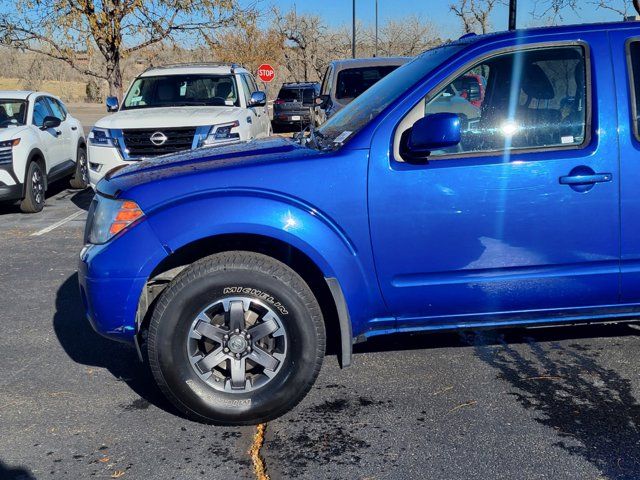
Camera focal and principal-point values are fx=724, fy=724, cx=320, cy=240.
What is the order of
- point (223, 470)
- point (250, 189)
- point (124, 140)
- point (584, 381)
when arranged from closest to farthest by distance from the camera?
point (223, 470)
point (250, 189)
point (584, 381)
point (124, 140)

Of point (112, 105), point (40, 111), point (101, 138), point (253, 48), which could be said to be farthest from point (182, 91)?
point (253, 48)

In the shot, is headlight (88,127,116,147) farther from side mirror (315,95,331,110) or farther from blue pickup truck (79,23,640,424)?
blue pickup truck (79,23,640,424)

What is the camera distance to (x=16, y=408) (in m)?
3.97

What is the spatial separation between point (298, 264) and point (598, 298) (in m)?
1.60

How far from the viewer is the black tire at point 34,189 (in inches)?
393

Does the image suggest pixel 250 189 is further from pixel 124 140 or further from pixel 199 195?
pixel 124 140

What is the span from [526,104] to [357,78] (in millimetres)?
7320

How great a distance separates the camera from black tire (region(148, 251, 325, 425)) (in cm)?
355

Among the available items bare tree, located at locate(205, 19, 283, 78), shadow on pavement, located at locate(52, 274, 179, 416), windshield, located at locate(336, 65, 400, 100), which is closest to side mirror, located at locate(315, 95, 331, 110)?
windshield, located at locate(336, 65, 400, 100)

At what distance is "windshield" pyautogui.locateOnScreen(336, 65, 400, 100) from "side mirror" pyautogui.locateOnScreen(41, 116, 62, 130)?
13.9 feet

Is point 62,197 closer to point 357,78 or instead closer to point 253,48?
point 357,78

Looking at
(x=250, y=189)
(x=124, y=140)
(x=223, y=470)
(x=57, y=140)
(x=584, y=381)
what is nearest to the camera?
(x=223, y=470)

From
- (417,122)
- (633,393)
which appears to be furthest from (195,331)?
(633,393)

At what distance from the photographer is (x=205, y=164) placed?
3822 millimetres
